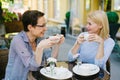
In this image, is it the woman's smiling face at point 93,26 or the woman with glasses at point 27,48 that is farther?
the woman's smiling face at point 93,26

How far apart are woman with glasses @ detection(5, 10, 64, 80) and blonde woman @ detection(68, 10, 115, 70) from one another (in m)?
0.28

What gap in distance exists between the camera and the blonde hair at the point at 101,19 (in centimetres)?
205

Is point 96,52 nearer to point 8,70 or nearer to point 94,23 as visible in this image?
point 94,23

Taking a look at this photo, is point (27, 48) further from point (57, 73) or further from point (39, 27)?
point (57, 73)

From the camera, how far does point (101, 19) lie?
6.77 feet

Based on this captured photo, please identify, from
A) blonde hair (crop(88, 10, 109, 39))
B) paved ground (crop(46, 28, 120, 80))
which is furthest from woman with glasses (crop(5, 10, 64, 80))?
paved ground (crop(46, 28, 120, 80))

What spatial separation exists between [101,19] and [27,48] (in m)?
0.70

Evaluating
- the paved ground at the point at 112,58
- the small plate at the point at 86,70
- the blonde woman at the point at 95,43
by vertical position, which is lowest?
the paved ground at the point at 112,58

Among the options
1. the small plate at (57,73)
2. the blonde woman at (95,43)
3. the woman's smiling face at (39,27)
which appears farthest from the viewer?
the blonde woman at (95,43)

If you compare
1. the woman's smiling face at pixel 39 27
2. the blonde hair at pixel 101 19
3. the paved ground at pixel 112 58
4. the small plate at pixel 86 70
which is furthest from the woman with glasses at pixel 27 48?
the paved ground at pixel 112 58

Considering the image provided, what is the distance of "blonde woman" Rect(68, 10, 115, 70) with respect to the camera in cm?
197

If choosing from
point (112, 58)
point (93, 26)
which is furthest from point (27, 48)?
point (112, 58)

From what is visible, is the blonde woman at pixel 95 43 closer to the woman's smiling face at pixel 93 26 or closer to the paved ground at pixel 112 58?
the woman's smiling face at pixel 93 26

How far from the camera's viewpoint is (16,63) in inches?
71.2
